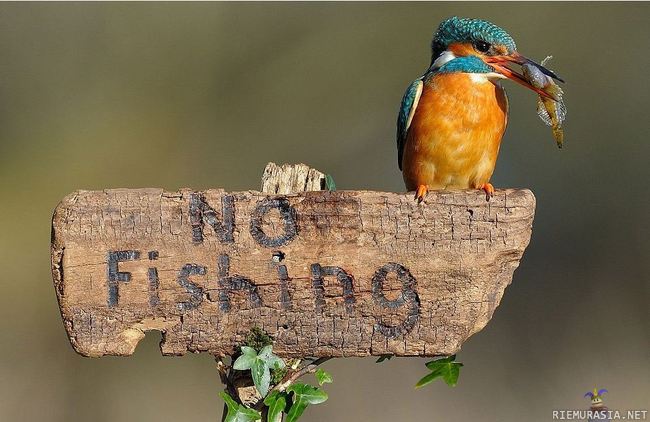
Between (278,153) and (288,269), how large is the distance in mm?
3852

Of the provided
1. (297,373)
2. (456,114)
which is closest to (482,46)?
(456,114)

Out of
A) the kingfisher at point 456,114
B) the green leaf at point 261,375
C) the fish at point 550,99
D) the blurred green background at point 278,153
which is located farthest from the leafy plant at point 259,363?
the blurred green background at point 278,153

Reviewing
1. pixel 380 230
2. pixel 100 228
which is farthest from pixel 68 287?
pixel 380 230

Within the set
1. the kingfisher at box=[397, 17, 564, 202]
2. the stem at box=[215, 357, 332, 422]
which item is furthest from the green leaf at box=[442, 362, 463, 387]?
the kingfisher at box=[397, 17, 564, 202]

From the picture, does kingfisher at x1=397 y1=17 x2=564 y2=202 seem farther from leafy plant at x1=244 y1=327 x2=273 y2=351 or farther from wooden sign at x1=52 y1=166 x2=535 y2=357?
leafy plant at x1=244 y1=327 x2=273 y2=351

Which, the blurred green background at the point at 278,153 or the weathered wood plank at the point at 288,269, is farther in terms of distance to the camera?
the blurred green background at the point at 278,153

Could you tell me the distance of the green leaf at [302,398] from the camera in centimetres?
243

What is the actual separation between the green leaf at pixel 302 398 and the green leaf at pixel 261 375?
0.11 metres

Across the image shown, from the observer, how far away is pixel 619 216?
6004 mm

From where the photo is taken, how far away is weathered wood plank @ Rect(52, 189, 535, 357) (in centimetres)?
240

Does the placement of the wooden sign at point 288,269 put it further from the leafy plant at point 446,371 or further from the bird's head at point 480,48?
the bird's head at point 480,48

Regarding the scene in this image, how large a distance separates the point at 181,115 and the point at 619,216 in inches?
116

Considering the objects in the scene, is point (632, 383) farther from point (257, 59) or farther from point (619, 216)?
point (257, 59)

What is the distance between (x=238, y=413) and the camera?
8.02ft
